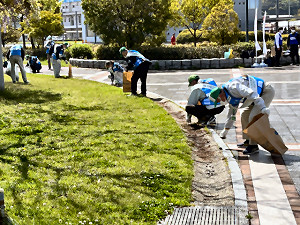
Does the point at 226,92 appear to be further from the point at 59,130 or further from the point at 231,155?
the point at 59,130

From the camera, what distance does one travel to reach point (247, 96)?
7.46 m

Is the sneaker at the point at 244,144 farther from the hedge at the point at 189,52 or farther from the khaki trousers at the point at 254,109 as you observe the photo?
the hedge at the point at 189,52

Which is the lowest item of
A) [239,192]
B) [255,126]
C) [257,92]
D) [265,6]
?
[239,192]

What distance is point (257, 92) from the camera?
7832 millimetres

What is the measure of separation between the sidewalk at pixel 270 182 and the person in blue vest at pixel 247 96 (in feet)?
1.48

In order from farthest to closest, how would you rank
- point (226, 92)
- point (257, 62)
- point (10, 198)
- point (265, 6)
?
point (265, 6), point (257, 62), point (226, 92), point (10, 198)

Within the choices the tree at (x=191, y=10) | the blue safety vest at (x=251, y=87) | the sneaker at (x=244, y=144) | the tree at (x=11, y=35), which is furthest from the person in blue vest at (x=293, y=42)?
the tree at (x=11, y=35)

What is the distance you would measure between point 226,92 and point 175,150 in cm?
136

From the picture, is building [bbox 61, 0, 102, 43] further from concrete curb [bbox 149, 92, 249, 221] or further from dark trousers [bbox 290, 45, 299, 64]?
concrete curb [bbox 149, 92, 249, 221]

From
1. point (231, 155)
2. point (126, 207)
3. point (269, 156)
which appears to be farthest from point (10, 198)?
point (269, 156)

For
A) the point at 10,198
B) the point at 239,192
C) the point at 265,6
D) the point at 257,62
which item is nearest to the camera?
the point at 10,198

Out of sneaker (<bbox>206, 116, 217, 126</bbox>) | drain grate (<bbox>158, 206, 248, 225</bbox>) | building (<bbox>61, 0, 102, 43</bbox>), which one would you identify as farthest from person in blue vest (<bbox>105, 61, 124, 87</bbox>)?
building (<bbox>61, 0, 102, 43</bbox>)

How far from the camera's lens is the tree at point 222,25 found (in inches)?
1024

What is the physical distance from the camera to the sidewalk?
5.54m
